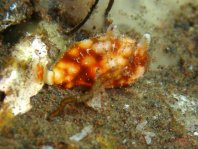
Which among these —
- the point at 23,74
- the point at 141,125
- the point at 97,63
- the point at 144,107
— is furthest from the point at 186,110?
Answer: the point at 23,74

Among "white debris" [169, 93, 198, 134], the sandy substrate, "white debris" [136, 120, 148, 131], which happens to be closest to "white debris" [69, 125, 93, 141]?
the sandy substrate

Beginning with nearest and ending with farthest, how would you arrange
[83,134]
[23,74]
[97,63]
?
[83,134], [23,74], [97,63]

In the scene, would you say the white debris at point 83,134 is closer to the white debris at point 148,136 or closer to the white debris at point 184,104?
the white debris at point 148,136

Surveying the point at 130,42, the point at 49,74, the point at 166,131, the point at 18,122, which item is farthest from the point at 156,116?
the point at 18,122

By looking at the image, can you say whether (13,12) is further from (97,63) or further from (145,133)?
(145,133)

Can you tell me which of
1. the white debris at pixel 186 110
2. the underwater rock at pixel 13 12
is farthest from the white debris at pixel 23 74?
the white debris at pixel 186 110
